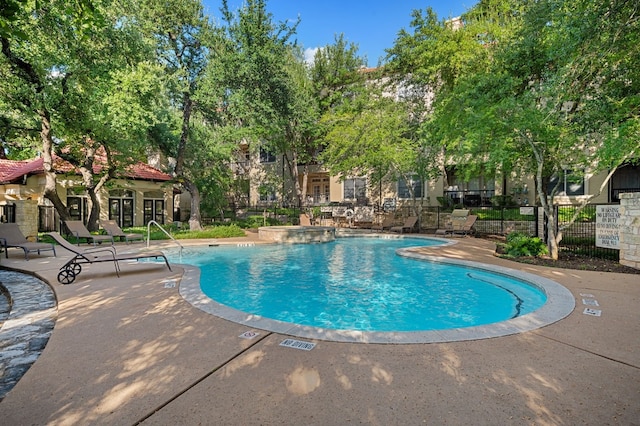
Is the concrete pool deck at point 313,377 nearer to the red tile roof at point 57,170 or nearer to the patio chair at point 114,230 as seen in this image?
the patio chair at point 114,230

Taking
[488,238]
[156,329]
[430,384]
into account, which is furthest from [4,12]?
[488,238]

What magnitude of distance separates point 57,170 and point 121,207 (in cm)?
528

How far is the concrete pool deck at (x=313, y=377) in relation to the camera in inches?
95.7

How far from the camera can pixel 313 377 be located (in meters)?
2.94

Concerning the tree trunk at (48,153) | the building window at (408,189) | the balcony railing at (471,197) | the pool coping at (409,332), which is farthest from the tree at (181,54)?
the balcony railing at (471,197)

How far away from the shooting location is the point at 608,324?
14.1 feet

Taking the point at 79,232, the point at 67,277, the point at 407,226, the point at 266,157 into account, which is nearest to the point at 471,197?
the point at 407,226

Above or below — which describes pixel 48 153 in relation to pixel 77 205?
above

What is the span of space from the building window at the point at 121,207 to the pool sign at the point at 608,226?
2455cm

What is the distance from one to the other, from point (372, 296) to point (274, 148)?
20691 mm

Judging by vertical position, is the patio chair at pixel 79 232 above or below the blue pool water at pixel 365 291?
above

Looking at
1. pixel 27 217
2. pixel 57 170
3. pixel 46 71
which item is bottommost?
pixel 27 217

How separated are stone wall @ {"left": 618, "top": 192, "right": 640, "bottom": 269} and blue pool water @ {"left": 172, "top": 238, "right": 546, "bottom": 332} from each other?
126 inches

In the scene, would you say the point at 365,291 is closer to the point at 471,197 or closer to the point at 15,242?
the point at 15,242
